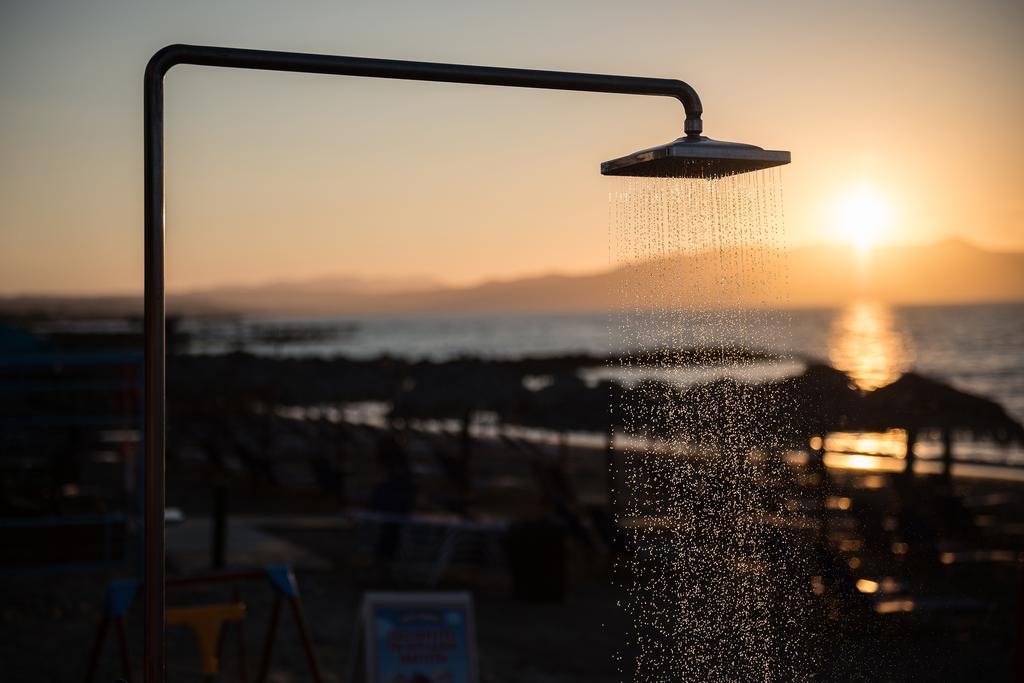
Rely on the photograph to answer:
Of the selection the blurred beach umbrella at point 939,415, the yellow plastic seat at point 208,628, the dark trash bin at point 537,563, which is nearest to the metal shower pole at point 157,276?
the yellow plastic seat at point 208,628

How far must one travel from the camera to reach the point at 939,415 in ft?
48.3

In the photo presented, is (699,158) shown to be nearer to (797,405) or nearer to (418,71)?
(418,71)

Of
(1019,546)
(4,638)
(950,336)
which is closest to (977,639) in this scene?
(1019,546)

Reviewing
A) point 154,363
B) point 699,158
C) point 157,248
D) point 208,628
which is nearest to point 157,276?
point 157,248

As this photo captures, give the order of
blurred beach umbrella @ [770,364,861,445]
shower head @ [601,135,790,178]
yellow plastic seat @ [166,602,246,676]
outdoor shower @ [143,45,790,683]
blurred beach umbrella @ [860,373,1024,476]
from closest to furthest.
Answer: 1. outdoor shower @ [143,45,790,683]
2. shower head @ [601,135,790,178]
3. blurred beach umbrella @ [770,364,861,445]
4. yellow plastic seat @ [166,602,246,676]
5. blurred beach umbrella @ [860,373,1024,476]

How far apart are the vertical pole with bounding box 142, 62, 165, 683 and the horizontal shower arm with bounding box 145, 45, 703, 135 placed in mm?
116

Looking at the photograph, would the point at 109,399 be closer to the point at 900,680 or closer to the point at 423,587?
the point at 423,587

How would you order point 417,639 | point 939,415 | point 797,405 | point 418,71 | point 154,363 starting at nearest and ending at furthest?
point 154,363 < point 418,71 < point 797,405 < point 417,639 < point 939,415

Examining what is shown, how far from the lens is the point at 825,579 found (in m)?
7.02

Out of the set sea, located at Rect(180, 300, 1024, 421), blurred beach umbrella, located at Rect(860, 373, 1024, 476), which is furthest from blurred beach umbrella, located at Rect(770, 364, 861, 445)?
blurred beach umbrella, located at Rect(860, 373, 1024, 476)

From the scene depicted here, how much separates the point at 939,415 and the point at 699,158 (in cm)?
1236

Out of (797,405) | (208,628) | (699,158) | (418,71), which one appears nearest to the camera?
(418,71)

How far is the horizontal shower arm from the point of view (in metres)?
3.09

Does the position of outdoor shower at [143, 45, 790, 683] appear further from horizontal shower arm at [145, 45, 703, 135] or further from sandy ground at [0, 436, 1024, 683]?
sandy ground at [0, 436, 1024, 683]
